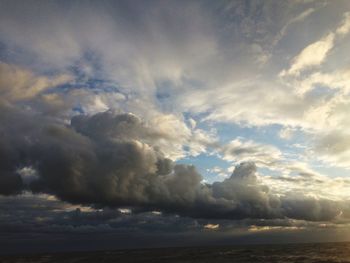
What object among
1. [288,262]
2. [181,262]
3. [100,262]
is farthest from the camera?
[100,262]

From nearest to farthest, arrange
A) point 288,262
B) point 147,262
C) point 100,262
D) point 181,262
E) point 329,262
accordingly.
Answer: point 329,262 → point 288,262 → point 181,262 → point 147,262 → point 100,262

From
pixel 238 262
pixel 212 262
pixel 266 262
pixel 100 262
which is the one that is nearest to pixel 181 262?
pixel 212 262

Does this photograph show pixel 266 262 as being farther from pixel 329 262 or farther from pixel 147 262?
pixel 147 262

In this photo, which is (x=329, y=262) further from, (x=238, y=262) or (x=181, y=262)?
(x=181, y=262)

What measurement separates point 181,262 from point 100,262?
56023mm

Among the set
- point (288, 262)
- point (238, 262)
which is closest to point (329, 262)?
point (288, 262)

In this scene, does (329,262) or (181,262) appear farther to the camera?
(181,262)

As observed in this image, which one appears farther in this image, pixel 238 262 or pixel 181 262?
pixel 181 262

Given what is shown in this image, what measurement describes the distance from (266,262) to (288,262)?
833 cm

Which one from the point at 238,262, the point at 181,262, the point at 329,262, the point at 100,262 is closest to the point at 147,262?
the point at 181,262

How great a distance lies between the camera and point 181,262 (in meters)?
143

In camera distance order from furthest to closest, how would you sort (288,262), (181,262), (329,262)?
(181,262) < (288,262) < (329,262)

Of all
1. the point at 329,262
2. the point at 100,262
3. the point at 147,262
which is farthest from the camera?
the point at 100,262

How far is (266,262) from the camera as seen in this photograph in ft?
433
